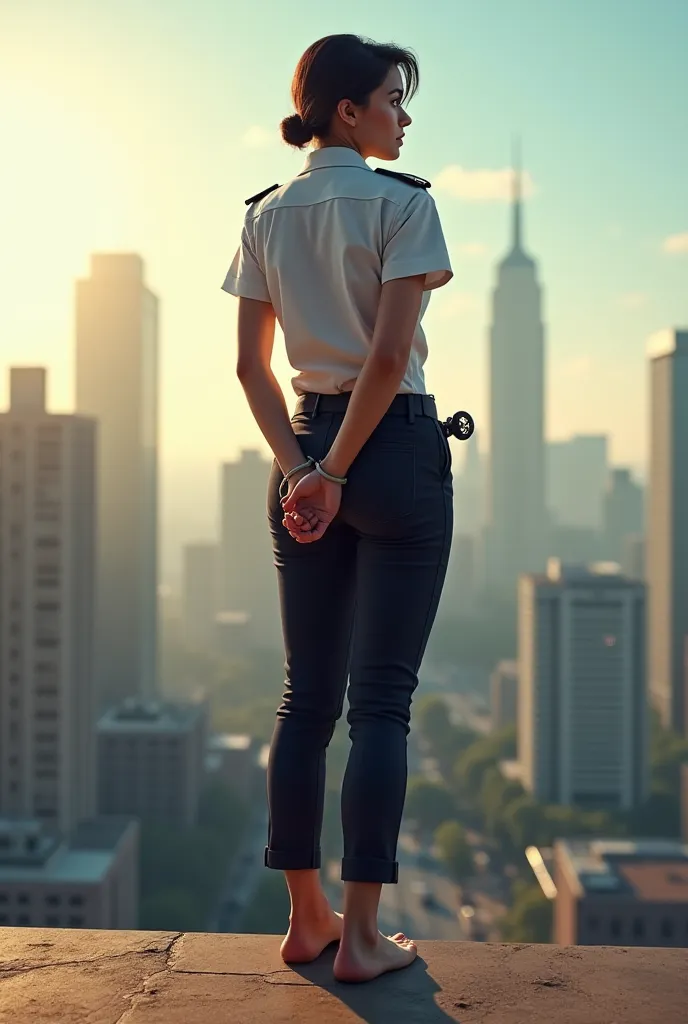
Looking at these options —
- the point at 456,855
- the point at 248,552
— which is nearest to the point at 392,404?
the point at 456,855

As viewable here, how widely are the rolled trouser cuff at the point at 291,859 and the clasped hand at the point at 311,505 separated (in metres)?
0.49

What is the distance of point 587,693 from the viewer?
31234mm

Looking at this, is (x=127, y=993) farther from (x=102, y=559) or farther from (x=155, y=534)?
(x=155, y=534)

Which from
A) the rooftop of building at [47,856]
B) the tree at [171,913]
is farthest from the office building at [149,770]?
the rooftop of building at [47,856]

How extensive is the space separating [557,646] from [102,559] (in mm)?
18254

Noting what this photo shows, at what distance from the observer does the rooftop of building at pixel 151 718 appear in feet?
90.0

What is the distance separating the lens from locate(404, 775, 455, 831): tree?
97.6ft

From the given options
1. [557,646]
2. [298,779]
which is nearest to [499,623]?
[557,646]

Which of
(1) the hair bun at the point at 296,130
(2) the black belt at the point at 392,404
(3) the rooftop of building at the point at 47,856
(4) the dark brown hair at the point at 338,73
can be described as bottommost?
(3) the rooftop of building at the point at 47,856

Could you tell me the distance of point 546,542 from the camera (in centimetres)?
8194

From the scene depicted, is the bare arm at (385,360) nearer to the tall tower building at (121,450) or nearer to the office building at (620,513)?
the tall tower building at (121,450)

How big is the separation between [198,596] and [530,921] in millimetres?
38124

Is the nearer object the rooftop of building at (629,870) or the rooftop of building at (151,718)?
the rooftop of building at (629,870)

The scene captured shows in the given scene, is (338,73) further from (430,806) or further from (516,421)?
(516,421)
